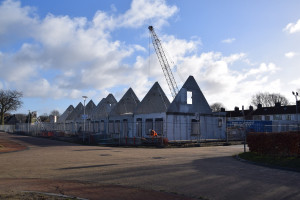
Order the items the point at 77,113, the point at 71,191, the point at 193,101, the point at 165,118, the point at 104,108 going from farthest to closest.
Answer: the point at 77,113 → the point at 104,108 → the point at 193,101 → the point at 165,118 → the point at 71,191

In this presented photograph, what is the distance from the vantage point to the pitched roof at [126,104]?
47.6 meters

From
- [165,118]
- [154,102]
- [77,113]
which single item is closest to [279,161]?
[165,118]

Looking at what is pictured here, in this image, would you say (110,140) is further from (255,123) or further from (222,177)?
(255,123)

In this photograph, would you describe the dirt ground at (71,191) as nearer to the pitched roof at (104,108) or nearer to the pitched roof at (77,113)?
the pitched roof at (104,108)

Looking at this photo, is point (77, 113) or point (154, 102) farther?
point (77, 113)

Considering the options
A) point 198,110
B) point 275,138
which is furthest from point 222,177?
point 198,110

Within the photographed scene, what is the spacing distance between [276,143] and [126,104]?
3411 centimetres

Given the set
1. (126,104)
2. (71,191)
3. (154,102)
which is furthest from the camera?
(126,104)

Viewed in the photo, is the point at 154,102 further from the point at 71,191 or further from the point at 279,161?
the point at 71,191

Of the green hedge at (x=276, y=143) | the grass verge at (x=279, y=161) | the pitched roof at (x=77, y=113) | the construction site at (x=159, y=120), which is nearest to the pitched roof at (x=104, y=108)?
the construction site at (x=159, y=120)

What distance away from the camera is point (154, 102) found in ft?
140

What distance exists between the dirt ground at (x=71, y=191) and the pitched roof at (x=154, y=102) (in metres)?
32.2

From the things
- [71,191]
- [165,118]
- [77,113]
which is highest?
[77,113]

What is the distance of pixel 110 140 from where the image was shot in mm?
34812
